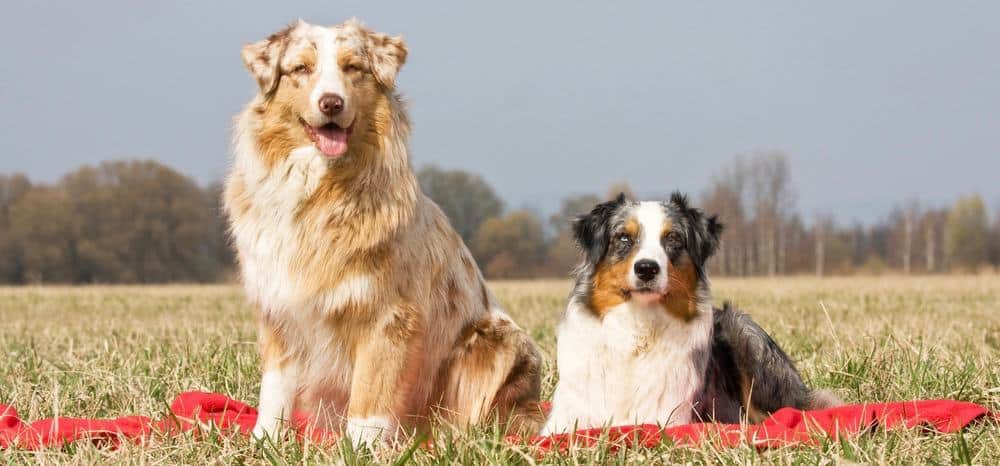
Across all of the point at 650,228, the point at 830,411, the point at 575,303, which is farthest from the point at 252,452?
the point at 830,411

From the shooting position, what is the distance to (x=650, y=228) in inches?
177

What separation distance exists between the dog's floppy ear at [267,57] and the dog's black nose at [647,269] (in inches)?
82.1

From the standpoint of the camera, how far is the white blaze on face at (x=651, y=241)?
436cm

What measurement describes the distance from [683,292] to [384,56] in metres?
1.96

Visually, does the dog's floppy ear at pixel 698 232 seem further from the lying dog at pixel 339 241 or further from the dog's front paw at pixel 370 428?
the dog's front paw at pixel 370 428

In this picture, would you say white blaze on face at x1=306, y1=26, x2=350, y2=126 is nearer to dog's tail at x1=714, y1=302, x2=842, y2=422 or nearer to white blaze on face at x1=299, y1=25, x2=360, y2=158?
white blaze on face at x1=299, y1=25, x2=360, y2=158

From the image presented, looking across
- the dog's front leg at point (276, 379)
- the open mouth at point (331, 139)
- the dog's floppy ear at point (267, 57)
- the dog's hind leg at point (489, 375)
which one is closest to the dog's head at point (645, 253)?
the dog's hind leg at point (489, 375)

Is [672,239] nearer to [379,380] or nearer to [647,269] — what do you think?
[647,269]

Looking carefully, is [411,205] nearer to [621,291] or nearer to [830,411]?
[621,291]

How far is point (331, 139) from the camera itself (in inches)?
178

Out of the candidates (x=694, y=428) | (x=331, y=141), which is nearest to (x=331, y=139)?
(x=331, y=141)

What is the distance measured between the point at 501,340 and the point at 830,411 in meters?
1.81

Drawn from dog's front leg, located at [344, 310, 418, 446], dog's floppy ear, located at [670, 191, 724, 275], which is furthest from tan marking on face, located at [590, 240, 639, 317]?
dog's front leg, located at [344, 310, 418, 446]

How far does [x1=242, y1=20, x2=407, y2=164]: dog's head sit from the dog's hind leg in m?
1.30
